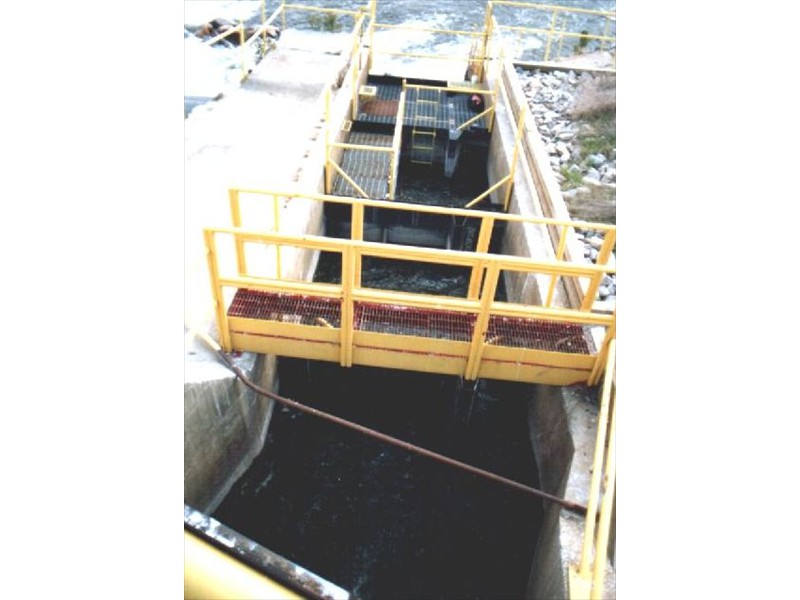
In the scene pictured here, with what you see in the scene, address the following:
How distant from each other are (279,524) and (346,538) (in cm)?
71

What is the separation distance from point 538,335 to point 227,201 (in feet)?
15.3

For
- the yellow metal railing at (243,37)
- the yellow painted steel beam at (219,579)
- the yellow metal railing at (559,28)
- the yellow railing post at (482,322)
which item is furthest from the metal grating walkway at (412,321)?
the yellow metal railing at (243,37)

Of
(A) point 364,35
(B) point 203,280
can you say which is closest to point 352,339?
(B) point 203,280

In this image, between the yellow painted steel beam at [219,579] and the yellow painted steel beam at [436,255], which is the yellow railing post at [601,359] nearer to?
the yellow painted steel beam at [436,255]

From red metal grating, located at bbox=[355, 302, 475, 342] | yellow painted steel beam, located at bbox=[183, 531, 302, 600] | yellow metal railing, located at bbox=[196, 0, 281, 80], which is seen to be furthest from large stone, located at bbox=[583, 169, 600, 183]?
yellow painted steel beam, located at bbox=[183, 531, 302, 600]

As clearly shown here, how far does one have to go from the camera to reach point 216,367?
5160mm

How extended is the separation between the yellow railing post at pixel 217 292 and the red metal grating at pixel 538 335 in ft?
8.16

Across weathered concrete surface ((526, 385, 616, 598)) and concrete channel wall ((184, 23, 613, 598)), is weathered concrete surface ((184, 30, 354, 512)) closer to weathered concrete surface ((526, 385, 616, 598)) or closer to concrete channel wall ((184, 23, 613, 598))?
concrete channel wall ((184, 23, 613, 598))

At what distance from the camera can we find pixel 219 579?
7.64ft

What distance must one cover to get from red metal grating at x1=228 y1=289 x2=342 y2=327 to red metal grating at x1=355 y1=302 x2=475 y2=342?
0.28 m

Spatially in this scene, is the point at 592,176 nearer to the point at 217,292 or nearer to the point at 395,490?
the point at 395,490

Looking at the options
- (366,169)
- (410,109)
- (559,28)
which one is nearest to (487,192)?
(366,169)

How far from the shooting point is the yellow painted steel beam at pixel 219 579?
228 cm

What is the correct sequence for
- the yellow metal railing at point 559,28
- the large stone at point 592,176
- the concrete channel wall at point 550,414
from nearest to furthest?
the concrete channel wall at point 550,414 < the large stone at point 592,176 < the yellow metal railing at point 559,28
